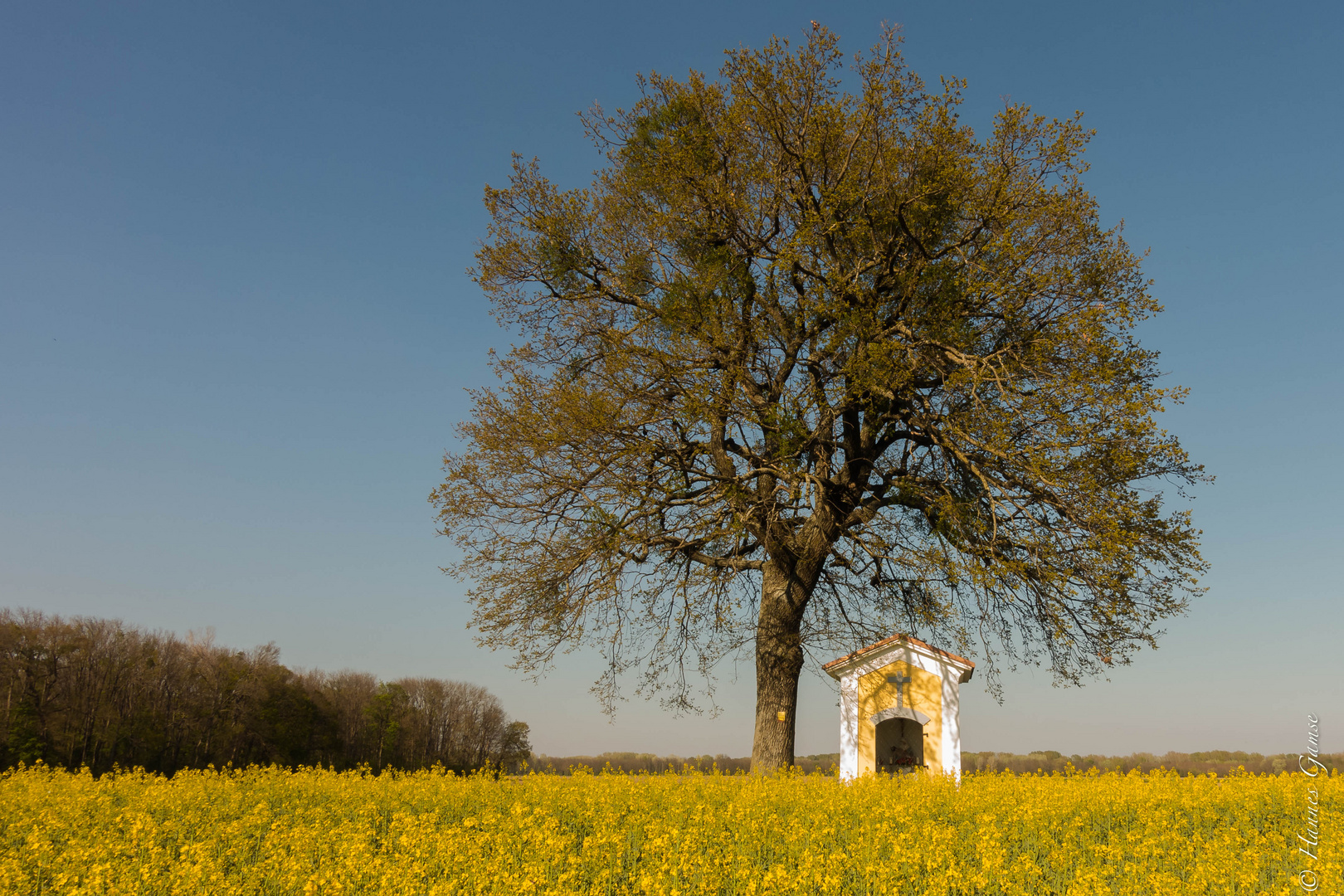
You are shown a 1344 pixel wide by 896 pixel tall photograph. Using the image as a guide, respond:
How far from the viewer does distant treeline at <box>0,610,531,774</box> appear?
33531mm

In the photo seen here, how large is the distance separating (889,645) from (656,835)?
950 cm

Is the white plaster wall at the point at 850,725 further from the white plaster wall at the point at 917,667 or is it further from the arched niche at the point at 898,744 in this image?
the arched niche at the point at 898,744

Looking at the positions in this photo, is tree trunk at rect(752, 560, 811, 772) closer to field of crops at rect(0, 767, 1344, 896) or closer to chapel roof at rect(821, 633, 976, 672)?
chapel roof at rect(821, 633, 976, 672)

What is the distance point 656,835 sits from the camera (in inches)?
273

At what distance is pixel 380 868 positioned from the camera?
5.85 m

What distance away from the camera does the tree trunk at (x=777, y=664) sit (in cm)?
1434

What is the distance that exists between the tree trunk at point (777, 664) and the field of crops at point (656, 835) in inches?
94.7

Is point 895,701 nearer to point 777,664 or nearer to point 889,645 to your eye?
point 889,645

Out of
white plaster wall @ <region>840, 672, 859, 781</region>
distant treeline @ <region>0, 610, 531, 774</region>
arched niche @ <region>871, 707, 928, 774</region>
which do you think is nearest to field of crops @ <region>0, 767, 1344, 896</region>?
white plaster wall @ <region>840, 672, 859, 781</region>

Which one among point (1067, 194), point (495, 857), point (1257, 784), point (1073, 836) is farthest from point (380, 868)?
point (1067, 194)

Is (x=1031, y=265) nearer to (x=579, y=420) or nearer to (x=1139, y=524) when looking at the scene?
(x=1139, y=524)

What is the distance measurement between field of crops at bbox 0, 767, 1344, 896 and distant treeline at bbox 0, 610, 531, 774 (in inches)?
716

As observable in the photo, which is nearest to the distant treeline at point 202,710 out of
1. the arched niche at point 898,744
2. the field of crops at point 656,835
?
the arched niche at point 898,744

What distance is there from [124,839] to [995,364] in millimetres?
13121
